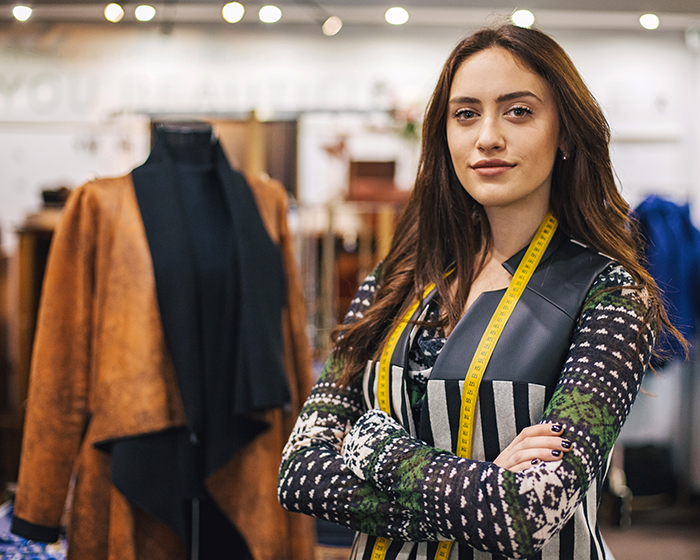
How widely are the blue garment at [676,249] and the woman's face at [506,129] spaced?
2620mm

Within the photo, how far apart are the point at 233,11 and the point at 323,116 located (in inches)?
42.1

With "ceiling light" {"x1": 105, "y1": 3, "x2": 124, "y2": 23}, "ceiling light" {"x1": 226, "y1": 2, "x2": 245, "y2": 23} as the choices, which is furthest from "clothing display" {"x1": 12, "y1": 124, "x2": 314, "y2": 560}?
"ceiling light" {"x1": 226, "y1": 2, "x2": 245, "y2": 23}

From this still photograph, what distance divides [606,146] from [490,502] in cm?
68

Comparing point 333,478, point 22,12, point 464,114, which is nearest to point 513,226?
point 464,114

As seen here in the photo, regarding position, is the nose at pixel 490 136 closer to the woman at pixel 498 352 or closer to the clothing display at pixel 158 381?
the woman at pixel 498 352

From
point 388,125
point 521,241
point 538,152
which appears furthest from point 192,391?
point 388,125

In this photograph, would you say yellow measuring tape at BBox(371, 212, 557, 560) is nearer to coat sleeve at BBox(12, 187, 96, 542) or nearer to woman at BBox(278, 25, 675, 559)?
woman at BBox(278, 25, 675, 559)

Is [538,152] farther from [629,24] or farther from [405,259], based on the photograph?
[629,24]

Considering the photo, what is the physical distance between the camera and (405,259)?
144 cm

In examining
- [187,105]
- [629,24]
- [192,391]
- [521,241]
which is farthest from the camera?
[187,105]

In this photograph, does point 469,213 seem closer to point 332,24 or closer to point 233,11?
point 233,11

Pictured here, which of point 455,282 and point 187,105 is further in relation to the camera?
point 187,105

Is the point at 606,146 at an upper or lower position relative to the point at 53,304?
upper

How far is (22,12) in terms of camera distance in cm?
342
